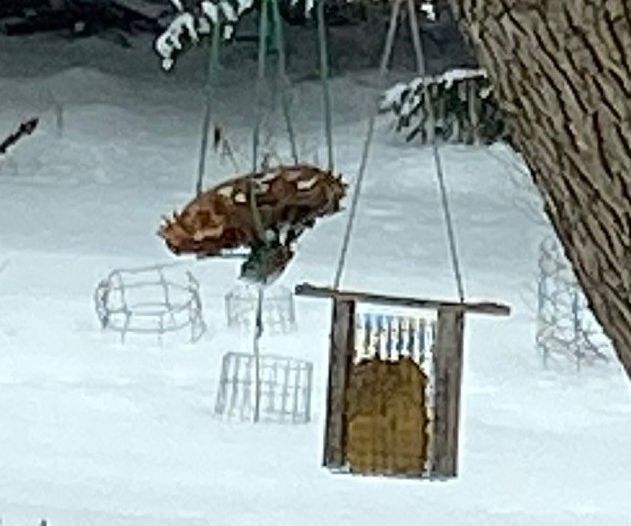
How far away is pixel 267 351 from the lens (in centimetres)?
365

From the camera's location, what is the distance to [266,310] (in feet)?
12.6

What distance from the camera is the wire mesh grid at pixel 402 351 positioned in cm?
227

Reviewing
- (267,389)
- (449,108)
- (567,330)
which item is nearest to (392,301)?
(267,389)

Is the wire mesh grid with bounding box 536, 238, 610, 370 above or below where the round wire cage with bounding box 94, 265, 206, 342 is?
above

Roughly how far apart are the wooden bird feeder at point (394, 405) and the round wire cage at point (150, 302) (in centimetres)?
140

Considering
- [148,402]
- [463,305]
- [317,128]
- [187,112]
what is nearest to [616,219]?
[463,305]

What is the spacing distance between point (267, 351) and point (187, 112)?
9.60ft

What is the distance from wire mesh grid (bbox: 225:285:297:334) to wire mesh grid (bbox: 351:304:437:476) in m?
0.76

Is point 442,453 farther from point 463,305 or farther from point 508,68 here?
point 508,68

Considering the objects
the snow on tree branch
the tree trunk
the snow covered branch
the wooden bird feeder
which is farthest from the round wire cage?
the tree trunk

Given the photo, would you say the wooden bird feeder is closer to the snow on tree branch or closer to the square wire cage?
the square wire cage

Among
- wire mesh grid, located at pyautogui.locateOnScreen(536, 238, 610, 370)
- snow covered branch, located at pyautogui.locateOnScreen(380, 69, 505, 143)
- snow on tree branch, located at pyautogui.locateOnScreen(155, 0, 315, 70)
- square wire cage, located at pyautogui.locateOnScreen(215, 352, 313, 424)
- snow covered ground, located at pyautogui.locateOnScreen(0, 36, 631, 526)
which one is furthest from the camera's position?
snow covered branch, located at pyautogui.locateOnScreen(380, 69, 505, 143)

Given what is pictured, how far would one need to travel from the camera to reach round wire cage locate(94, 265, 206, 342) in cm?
375

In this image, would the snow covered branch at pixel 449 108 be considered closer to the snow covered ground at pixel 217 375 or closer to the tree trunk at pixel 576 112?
the snow covered ground at pixel 217 375
